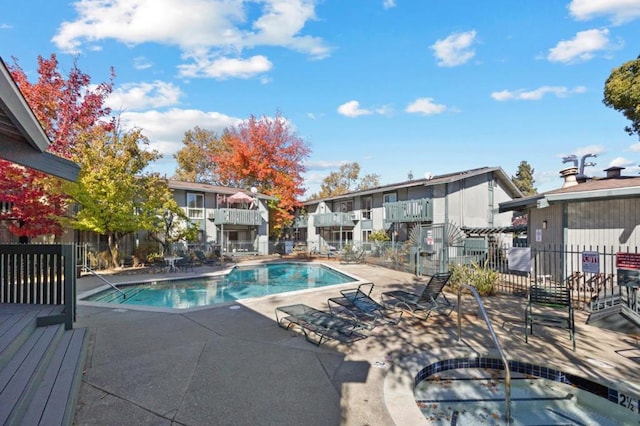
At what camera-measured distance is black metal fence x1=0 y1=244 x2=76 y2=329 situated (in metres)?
6.02

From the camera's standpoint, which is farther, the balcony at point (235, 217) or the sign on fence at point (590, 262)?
the balcony at point (235, 217)

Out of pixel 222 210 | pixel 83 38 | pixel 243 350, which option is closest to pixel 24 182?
pixel 83 38

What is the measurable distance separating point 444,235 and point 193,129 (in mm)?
36729

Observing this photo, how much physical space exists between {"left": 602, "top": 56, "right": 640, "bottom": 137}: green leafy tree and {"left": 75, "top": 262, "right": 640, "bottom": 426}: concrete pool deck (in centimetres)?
1663

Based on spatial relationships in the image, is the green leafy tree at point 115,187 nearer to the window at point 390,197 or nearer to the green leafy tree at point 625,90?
the window at point 390,197

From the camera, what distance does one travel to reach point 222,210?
23.5m

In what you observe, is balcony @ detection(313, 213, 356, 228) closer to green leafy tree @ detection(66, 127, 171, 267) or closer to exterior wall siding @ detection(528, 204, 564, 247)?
green leafy tree @ detection(66, 127, 171, 267)

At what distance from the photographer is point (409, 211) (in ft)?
71.9

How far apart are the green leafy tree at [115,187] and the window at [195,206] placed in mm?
6216

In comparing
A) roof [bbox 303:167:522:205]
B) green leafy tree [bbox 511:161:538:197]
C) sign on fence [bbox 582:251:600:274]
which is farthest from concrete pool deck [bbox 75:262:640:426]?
green leafy tree [bbox 511:161:538:197]

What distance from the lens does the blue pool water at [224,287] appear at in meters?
10.8

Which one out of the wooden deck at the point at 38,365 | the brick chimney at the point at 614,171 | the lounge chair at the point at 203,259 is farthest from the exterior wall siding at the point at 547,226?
the lounge chair at the point at 203,259

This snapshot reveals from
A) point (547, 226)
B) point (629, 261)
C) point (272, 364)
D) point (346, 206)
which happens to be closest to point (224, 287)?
point (272, 364)

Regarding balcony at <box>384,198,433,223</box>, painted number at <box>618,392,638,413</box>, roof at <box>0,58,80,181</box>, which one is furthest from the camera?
balcony at <box>384,198,433,223</box>
